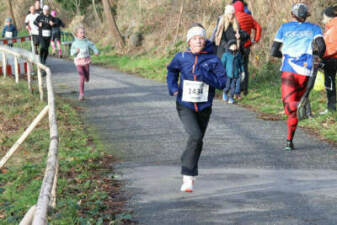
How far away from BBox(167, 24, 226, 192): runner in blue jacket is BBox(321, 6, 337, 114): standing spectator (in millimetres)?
4463

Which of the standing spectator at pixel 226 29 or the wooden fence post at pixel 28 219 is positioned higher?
the standing spectator at pixel 226 29

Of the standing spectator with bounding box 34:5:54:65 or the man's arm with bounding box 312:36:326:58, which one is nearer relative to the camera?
the man's arm with bounding box 312:36:326:58

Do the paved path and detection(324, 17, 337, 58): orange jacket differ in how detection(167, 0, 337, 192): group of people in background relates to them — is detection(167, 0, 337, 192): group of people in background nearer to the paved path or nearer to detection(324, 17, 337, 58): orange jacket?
detection(324, 17, 337, 58): orange jacket

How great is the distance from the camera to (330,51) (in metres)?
9.52

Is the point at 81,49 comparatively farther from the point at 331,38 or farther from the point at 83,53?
the point at 331,38

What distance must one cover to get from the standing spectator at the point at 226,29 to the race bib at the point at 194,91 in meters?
5.74

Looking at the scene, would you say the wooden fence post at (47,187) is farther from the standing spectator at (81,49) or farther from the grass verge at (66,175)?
the standing spectator at (81,49)

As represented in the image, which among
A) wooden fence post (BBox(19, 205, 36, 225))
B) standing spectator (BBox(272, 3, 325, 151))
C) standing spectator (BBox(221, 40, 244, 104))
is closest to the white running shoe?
standing spectator (BBox(272, 3, 325, 151))

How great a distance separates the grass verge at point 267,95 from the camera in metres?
9.12

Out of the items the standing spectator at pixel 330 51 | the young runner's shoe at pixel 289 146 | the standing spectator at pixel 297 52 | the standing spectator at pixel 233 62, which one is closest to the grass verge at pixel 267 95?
the standing spectator at pixel 330 51

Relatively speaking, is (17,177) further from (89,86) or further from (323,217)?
(89,86)

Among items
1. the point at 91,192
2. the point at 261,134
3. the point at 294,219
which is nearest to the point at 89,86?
the point at 261,134

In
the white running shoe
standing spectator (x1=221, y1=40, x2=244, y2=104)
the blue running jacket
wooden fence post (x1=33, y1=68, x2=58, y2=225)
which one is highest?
the blue running jacket

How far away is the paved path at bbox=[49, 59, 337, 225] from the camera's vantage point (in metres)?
4.97
